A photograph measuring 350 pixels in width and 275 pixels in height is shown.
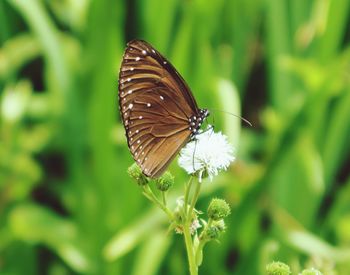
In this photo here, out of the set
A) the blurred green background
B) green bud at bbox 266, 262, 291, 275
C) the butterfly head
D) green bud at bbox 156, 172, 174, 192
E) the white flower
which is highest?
the butterfly head

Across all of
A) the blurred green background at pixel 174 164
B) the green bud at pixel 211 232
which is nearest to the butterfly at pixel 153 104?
the green bud at pixel 211 232

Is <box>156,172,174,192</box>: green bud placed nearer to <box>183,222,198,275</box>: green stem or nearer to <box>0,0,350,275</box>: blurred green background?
<box>183,222,198,275</box>: green stem

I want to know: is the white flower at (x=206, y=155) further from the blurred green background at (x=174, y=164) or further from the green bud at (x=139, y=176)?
the blurred green background at (x=174, y=164)

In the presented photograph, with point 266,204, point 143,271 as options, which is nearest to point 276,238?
point 266,204

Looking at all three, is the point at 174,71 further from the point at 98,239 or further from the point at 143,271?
the point at 98,239

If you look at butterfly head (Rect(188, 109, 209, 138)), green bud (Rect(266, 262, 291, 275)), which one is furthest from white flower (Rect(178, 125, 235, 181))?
green bud (Rect(266, 262, 291, 275))

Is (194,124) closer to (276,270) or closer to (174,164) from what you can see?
(276,270)

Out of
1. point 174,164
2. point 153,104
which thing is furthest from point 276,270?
point 174,164

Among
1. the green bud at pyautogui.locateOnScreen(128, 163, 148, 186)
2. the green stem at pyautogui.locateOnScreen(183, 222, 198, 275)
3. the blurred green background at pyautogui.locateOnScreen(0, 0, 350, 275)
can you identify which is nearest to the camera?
the green stem at pyautogui.locateOnScreen(183, 222, 198, 275)
